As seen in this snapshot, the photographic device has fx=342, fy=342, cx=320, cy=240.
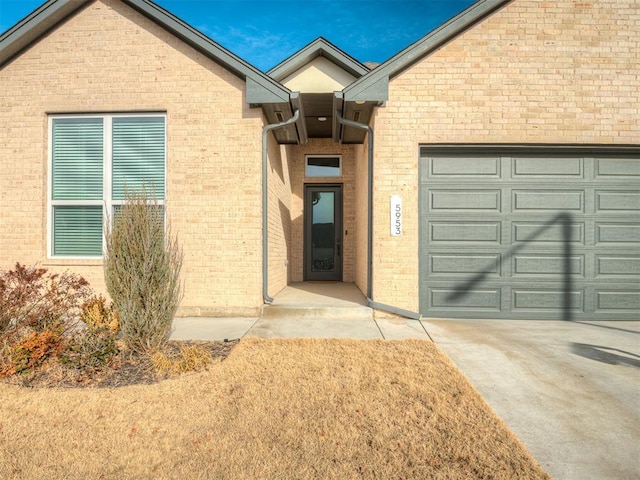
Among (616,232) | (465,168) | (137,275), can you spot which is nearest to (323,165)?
(465,168)

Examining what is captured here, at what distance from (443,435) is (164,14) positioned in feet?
23.7

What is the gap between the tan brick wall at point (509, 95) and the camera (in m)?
5.82

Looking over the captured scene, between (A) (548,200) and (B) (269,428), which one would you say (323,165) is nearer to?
(A) (548,200)

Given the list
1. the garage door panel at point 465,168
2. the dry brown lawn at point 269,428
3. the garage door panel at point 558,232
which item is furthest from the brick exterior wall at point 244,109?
the dry brown lawn at point 269,428

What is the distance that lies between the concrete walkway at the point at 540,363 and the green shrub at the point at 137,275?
2.62 ft

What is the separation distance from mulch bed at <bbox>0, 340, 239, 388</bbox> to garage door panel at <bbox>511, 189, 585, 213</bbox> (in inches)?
237

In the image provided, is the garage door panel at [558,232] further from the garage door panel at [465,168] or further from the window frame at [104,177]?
the window frame at [104,177]

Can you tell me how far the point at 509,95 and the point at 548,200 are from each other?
6.40 feet

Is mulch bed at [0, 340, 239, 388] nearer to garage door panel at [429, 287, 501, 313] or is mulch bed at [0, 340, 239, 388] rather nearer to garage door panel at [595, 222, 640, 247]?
garage door panel at [429, 287, 501, 313]

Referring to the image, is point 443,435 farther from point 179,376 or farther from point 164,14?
point 164,14

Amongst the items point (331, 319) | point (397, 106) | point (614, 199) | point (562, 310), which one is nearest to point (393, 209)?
point (397, 106)

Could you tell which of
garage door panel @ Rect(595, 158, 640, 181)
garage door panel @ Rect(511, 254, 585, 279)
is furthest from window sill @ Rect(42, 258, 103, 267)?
garage door panel @ Rect(595, 158, 640, 181)

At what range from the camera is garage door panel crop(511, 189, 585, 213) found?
6023 millimetres

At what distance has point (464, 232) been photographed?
240 inches
